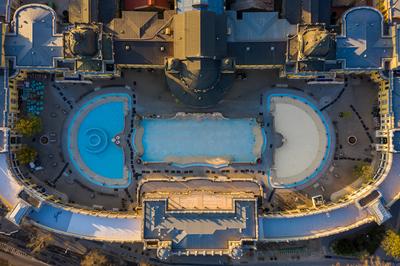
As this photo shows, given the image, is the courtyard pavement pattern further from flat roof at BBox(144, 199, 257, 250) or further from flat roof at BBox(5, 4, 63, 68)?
flat roof at BBox(5, 4, 63, 68)

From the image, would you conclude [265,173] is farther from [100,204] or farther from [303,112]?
[100,204]

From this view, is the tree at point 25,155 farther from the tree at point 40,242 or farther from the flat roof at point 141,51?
the flat roof at point 141,51

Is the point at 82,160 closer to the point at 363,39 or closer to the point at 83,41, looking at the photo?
the point at 83,41

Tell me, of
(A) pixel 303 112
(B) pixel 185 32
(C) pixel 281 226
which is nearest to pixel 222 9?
(B) pixel 185 32

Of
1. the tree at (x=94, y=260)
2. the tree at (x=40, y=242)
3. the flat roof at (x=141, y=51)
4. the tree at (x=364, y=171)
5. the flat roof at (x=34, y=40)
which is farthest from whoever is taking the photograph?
the tree at (x=364, y=171)

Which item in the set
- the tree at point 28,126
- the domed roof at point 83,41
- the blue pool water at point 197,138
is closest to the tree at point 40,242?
the tree at point 28,126

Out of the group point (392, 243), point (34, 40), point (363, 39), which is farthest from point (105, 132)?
point (392, 243)

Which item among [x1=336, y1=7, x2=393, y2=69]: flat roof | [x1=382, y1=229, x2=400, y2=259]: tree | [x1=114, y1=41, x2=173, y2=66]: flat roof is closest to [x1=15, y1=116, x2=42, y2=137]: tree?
[x1=114, y1=41, x2=173, y2=66]: flat roof
